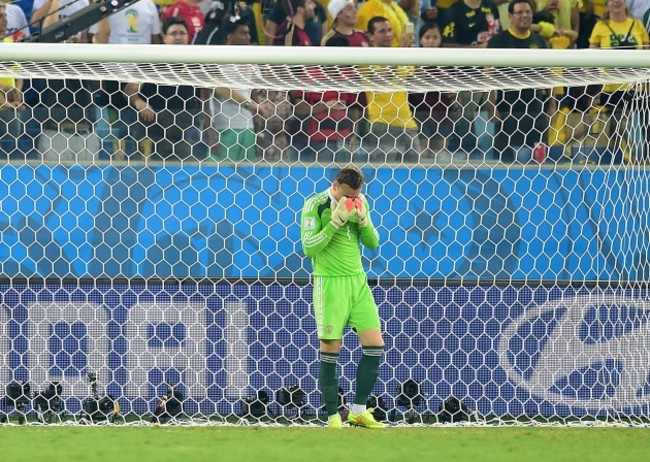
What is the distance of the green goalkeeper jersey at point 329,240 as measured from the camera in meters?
7.07

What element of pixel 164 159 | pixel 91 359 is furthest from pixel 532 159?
pixel 91 359

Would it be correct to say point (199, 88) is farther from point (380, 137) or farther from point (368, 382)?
point (368, 382)

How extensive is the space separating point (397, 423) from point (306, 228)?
1.75 m

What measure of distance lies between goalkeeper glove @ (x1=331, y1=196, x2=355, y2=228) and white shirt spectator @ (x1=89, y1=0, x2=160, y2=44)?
3476 mm

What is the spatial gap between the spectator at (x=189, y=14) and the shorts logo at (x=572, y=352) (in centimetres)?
343

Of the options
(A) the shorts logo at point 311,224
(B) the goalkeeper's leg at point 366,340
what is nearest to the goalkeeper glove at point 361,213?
(A) the shorts logo at point 311,224

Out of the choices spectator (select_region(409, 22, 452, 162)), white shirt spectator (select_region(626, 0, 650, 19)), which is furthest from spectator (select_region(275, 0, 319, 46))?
white shirt spectator (select_region(626, 0, 650, 19))

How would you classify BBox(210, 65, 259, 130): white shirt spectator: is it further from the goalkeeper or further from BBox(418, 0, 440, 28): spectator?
BBox(418, 0, 440, 28): spectator

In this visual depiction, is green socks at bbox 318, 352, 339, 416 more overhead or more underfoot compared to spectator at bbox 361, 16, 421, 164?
more underfoot

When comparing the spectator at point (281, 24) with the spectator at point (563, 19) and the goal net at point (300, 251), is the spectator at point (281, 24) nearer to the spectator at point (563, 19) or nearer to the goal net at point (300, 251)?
the goal net at point (300, 251)

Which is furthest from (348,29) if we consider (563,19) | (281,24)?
(563,19)

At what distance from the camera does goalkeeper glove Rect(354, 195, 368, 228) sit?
7.02m

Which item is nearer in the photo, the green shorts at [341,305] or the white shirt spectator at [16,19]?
the green shorts at [341,305]

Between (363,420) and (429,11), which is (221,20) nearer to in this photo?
(429,11)
